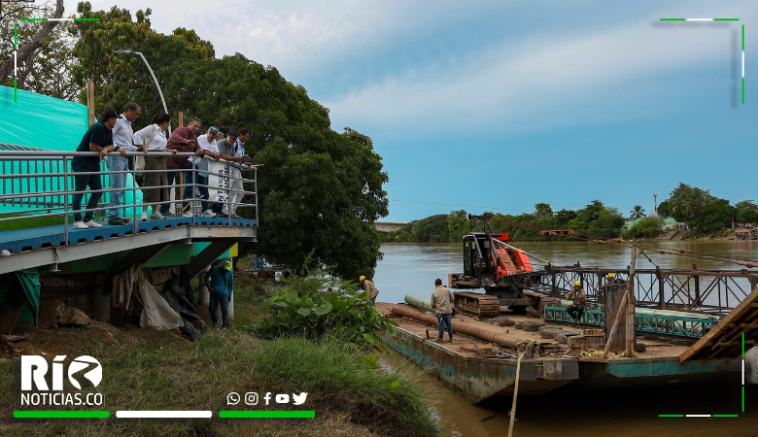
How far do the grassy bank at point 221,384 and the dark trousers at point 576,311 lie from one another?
9226mm

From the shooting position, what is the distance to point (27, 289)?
7105 millimetres

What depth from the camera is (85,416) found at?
5750 mm

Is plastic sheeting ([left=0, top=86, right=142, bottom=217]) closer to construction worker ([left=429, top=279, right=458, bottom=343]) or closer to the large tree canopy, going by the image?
construction worker ([left=429, top=279, right=458, bottom=343])

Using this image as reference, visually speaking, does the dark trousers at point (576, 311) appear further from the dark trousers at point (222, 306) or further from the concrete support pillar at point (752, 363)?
the dark trousers at point (222, 306)

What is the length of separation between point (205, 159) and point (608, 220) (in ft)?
121

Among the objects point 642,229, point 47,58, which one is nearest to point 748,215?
point 642,229

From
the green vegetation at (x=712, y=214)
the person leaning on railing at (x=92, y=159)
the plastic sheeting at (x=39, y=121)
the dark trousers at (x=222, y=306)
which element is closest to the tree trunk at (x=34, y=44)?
the plastic sheeting at (x=39, y=121)

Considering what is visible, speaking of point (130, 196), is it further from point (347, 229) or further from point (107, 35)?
point (107, 35)

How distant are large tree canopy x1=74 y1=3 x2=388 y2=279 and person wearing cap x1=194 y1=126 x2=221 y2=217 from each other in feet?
34.6

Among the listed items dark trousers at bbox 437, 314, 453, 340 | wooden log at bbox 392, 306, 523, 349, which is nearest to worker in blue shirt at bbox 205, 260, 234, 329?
dark trousers at bbox 437, 314, 453, 340

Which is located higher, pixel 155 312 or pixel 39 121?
pixel 39 121

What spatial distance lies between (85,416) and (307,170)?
16.3 metres

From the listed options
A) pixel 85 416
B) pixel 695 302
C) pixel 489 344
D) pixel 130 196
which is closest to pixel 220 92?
pixel 130 196

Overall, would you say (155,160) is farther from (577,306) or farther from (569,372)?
(577,306)
